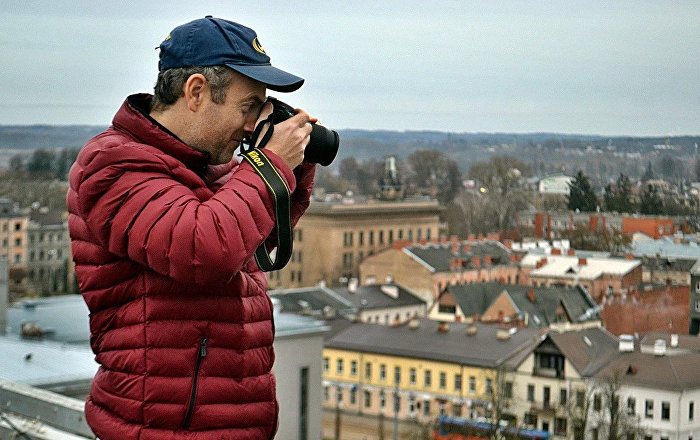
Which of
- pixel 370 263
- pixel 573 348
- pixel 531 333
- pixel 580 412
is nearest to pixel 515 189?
pixel 531 333

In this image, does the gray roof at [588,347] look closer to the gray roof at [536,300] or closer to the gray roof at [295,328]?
the gray roof at [536,300]

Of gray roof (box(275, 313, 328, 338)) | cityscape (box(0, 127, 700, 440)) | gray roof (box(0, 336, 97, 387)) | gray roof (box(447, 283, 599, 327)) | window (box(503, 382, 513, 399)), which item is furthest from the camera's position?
gray roof (box(447, 283, 599, 327))

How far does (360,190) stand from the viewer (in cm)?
2581

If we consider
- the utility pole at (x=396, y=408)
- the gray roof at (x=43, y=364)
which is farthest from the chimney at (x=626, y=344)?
the gray roof at (x=43, y=364)

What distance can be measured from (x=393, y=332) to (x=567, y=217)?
16.3 feet

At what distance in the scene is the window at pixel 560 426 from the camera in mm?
12370

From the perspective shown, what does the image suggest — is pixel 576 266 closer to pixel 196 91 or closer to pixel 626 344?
pixel 626 344

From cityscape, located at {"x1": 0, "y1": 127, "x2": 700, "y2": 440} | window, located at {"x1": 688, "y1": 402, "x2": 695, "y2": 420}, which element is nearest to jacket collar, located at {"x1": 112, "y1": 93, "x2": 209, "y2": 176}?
cityscape, located at {"x1": 0, "y1": 127, "x2": 700, "y2": 440}

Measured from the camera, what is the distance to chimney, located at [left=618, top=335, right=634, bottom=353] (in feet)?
41.4

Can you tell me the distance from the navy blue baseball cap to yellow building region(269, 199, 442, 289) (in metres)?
21.0

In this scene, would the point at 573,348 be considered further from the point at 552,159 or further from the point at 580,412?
the point at 552,159

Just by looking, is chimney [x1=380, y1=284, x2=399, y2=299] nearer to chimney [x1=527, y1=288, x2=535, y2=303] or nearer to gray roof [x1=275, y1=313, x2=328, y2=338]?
chimney [x1=527, y1=288, x2=535, y2=303]

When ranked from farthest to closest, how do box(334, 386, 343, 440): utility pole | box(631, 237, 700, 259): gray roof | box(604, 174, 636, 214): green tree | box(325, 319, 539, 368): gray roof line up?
box(334, 386, 343, 440): utility pole, box(325, 319, 539, 368): gray roof, box(604, 174, 636, 214): green tree, box(631, 237, 700, 259): gray roof

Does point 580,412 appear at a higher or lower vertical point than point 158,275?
lower
